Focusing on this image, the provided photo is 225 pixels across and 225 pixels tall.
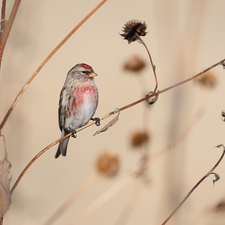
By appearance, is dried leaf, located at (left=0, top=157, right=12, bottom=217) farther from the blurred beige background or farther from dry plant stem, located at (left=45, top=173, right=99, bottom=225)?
the blurred beige background

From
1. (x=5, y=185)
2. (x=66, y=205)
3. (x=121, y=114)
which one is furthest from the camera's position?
(x=121, y=114)

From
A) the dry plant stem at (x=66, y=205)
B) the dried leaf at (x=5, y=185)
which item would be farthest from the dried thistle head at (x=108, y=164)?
the dried leaf at (x=5, y=185)

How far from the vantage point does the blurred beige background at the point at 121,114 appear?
66.8 inches

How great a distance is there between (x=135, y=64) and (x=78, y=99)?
0.72m

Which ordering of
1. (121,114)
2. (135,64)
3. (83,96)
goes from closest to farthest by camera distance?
(135,64)
(83,96)
(121,114)

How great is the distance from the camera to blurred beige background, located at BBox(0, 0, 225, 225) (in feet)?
5.57

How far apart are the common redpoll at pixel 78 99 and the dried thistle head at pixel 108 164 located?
Result: 1.82ft

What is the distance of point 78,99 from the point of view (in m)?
2.61

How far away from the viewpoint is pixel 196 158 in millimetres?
4797

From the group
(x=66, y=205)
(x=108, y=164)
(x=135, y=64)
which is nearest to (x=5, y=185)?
(x=66, y=205)

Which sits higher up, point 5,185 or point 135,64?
point 135,64

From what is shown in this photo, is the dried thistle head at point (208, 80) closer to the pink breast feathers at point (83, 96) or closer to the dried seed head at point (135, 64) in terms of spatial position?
the dried seed head at point (135, 64)

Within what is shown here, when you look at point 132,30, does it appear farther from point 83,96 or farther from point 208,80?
point 83,96

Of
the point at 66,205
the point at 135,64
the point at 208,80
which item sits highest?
the point at 135,64
